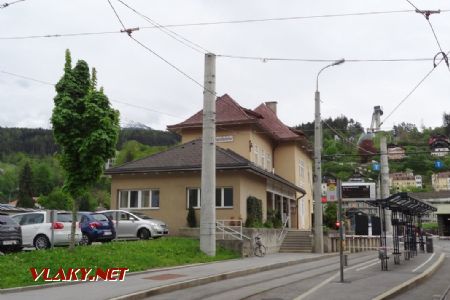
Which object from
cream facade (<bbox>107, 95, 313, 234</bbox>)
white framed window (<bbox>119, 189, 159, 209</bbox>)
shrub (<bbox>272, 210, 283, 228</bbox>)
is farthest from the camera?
shrub (<bbox>272, 210, 283, 228</bbox>)

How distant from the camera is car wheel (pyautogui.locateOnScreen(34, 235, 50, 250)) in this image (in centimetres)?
2017

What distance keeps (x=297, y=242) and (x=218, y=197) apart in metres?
6.46

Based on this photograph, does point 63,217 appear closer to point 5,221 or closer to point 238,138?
point 5,221

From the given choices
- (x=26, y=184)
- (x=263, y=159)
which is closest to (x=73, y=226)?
(x=263, y=159)

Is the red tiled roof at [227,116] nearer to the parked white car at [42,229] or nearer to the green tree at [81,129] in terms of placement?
the parked white car at [42,229]

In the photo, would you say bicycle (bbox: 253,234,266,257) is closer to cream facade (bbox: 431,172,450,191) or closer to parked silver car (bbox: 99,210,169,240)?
parked silver car (bbox: 99,210,169,240)

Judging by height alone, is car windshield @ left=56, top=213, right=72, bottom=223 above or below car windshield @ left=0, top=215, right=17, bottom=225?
above

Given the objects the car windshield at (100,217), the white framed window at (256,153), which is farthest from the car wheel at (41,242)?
the white framed window at (256,153)

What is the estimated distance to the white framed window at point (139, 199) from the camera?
103ft

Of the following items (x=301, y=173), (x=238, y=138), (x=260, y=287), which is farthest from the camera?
(x=301, y=173)

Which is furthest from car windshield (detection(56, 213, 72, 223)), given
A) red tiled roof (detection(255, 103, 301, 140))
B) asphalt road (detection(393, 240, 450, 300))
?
red tiled roof (detection(255, 103, 301, 140))

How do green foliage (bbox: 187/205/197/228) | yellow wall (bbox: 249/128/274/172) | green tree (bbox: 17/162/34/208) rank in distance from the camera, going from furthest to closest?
green tree (bbox: 17/162/34/208) → yellow wall (bbox: 249/128/274/172) → green foliage (bbox: 187/205/197/228)

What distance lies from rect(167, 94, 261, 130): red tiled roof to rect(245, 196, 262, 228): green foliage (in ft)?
27.0

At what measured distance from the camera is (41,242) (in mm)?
20281
